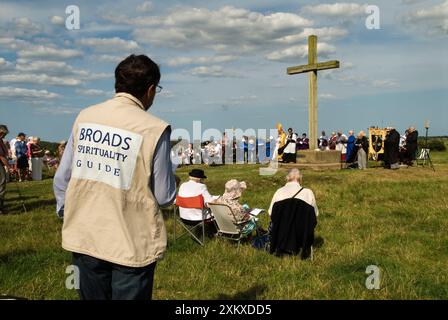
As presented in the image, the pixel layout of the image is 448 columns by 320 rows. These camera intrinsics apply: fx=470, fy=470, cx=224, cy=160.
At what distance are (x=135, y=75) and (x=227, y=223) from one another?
5082 mm

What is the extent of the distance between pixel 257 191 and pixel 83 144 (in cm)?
1078

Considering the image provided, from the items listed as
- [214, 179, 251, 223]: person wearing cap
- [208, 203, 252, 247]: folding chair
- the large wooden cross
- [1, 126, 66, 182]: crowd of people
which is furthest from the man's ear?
[1, 126, 66, 182]: crowd of people

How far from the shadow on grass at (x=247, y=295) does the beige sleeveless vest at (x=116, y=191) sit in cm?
274

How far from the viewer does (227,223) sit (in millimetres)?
7473

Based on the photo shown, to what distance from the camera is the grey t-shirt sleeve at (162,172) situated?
2561 mm

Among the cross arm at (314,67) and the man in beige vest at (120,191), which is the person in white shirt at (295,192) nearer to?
the man in beige vest at (120,191)

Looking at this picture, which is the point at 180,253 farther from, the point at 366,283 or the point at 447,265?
the point at 447,265

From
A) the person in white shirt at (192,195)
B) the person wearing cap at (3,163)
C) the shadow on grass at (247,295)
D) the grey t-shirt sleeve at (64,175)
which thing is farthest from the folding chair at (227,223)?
the person wearing cap at (3,163)

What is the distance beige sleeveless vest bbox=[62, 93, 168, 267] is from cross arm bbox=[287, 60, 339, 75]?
13884 mm

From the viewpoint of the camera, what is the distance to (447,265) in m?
6.30

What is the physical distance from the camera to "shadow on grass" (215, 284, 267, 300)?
5141 millimetres

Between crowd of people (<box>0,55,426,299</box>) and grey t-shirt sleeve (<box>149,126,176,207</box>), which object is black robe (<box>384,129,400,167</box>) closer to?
crowd of people (<box>0,55,426,299</box>)

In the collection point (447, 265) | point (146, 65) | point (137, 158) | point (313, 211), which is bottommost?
point (447, 265)
